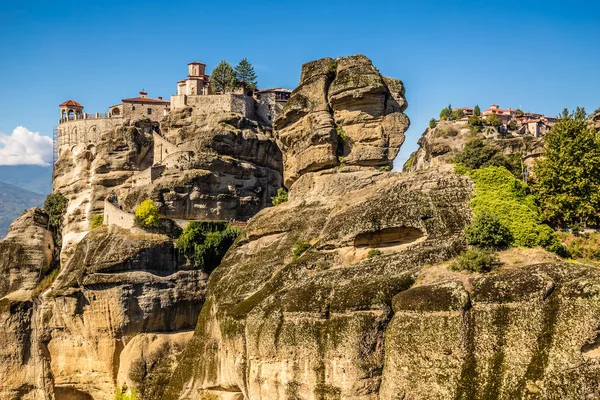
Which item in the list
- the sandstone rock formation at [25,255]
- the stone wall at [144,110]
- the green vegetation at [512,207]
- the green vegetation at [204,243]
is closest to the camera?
the green vegetation at [512,207]

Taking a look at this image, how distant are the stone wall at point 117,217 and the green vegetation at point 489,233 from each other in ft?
90.0

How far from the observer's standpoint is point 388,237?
31219 millimetres

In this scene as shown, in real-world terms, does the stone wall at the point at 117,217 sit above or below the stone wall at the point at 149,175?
below

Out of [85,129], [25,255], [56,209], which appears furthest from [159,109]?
[25,255]

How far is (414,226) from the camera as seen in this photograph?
99.0 ft

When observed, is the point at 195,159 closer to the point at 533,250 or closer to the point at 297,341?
the point at 297,341

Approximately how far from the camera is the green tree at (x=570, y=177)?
3050cm

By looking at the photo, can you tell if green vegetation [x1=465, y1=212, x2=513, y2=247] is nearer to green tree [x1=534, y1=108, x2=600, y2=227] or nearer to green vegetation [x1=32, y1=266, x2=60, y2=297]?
green tree [x1=534, y1=108, x2=600, y2=227]

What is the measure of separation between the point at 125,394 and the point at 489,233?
26.3 meters

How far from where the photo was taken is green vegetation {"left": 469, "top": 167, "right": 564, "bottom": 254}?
2812 centimetres

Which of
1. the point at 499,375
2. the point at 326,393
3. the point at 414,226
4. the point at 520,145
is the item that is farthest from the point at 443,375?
the point at 520,145

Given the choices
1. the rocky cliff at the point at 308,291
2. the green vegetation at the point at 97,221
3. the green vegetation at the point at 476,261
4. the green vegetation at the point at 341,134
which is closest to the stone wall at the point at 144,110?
the rocky cliff at the point at 308,291

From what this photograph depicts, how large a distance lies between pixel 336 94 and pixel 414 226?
595 inches

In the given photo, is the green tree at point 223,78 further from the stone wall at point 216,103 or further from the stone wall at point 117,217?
the stone wall at point 117,217
